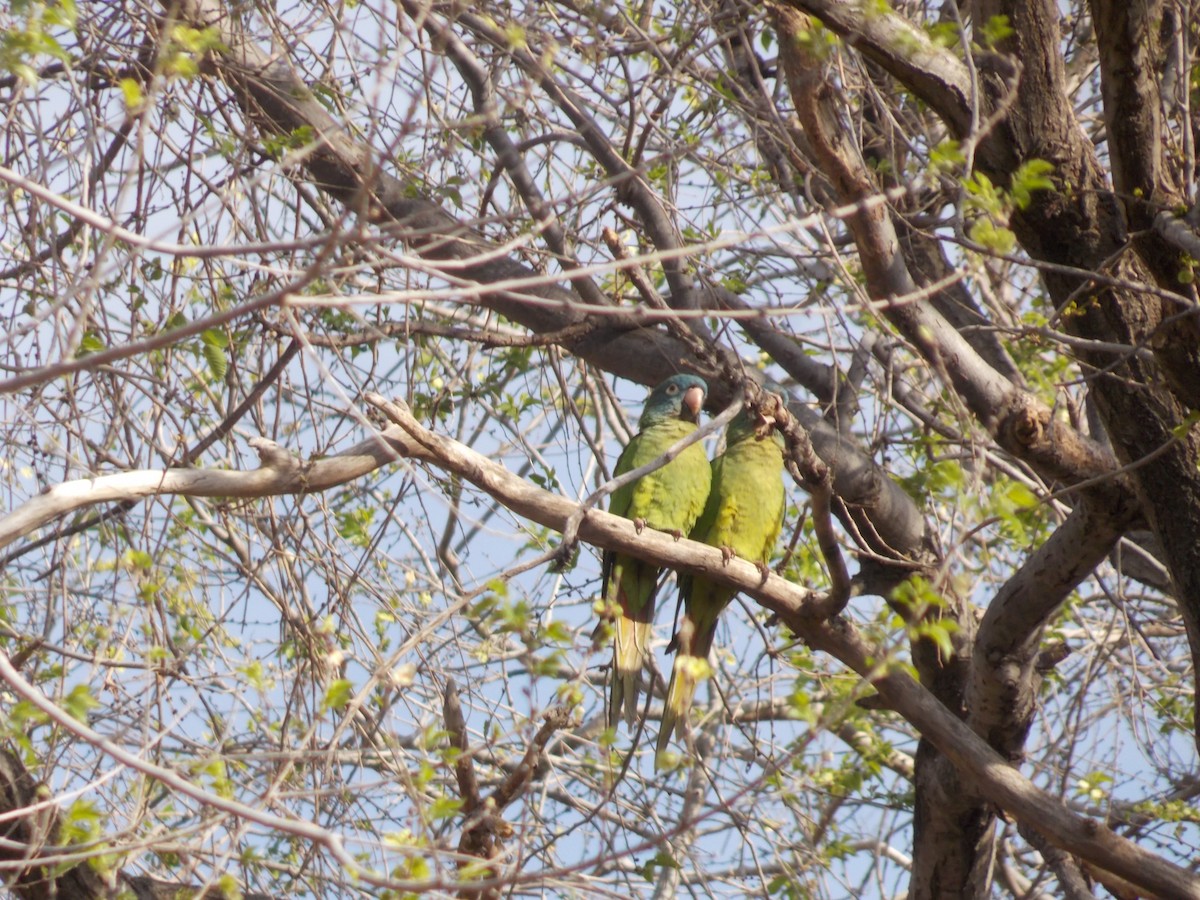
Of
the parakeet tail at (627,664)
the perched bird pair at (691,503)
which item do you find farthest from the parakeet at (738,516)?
the parakeet tail at (627,664)

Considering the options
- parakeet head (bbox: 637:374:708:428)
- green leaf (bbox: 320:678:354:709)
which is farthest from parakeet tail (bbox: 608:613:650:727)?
green leaf (bbox: 320:678:354:709)

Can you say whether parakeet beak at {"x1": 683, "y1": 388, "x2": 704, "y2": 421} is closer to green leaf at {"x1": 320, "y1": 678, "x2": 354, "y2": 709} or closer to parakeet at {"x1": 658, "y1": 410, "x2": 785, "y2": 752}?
parakeet at {"x1": 658, "y1": 410, "x2": 785, "y2": 752}

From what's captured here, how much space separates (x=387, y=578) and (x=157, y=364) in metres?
1.19

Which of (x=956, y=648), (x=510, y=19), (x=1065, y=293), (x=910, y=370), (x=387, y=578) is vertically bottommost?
(x=387, y=578)

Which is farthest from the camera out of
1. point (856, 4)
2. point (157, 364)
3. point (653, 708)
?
point (653, 708)

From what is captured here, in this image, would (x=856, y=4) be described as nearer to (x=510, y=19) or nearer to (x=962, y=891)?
(x=510, y=19)

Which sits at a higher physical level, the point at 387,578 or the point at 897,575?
the point at 897,575

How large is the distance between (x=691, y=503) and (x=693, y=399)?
44 centimetres

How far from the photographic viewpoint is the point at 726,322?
4.61 metres

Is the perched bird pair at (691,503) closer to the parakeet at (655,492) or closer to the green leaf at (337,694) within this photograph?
the parakeet at (655,492)

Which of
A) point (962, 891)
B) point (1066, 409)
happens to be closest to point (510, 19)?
point (1066, 409)

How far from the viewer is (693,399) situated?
5.13 m

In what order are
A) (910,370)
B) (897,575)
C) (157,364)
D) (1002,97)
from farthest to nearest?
(910,370) < (897,575) < (157,364) < (1002,97)

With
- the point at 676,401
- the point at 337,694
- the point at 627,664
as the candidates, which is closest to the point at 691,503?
the point at 676,401
